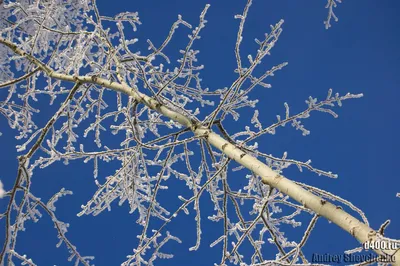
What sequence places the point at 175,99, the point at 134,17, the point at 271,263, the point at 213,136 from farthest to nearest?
the point at 134,17, the point at 175,99, the point at 213,136, the point at 271,263

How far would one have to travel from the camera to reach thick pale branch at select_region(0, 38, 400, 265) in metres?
1.72

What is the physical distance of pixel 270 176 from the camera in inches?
86.0

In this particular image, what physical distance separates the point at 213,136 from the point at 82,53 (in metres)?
1.22

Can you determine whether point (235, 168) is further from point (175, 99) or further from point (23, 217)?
point (23, 217)

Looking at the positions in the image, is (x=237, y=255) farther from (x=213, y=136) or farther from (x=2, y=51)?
(x=2, y=51)

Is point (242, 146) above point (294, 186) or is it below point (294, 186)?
above

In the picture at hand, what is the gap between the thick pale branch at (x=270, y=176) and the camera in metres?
1.72

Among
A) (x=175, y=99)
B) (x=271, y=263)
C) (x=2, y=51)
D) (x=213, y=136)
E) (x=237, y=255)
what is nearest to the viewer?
(x=271, y=263)

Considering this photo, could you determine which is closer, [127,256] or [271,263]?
[271,263]

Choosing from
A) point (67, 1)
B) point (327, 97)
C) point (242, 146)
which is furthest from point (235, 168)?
point (67, 1)

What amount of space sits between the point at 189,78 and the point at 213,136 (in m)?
1.42

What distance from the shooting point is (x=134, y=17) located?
425 cm

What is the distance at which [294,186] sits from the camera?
208 cm

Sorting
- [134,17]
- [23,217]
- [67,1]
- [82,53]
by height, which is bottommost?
[23,217]
